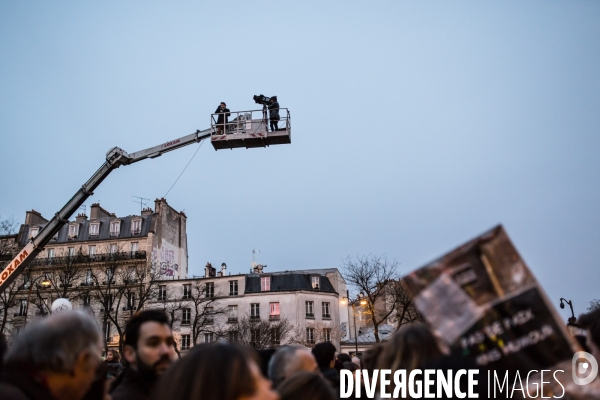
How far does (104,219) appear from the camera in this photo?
58.1m

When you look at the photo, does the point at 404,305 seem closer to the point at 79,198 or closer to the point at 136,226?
the point at 79,198

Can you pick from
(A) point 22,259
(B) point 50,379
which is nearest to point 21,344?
(B) point 50,379

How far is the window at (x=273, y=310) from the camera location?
51500 mm

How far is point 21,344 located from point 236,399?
1.46m

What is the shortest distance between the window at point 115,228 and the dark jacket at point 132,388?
2207 inches

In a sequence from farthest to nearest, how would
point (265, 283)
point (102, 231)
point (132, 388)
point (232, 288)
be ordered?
point (102, 231) < point (265, 283) < point (232, 288) < point (132, 388)

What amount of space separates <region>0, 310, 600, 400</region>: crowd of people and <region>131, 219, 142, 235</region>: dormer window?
→ 5438 cm

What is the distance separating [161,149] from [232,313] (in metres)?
38.3

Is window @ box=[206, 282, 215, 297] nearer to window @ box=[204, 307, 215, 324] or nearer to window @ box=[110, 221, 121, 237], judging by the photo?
window @ box=[204, 307, 215, 324]

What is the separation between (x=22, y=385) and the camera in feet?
8.30

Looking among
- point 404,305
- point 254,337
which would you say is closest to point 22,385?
point 404,305

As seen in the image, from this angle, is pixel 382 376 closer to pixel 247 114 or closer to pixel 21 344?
pixel 21 344

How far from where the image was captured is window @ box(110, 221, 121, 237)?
184 feet

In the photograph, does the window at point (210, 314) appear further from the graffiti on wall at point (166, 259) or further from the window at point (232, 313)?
the graffiti on wall at point (166, 259)
